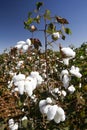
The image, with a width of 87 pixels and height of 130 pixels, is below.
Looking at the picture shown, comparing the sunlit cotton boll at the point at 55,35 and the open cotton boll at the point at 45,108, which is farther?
the sunlit cotton boll at the point at 55,35

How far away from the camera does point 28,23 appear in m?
2.65

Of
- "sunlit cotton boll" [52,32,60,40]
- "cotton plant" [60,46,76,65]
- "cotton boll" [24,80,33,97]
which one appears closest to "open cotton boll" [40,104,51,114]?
"cotton boll" [24,80,33,97]

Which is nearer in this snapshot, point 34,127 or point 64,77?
point 64,77

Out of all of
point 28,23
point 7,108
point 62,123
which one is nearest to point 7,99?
point 7,108

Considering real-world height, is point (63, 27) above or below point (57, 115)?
above

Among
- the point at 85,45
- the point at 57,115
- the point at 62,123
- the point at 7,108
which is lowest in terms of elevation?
the point at 57,115

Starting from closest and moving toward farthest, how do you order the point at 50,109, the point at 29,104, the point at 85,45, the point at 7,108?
the point at 50,109 → the point at 29,104 → the point at 7,108 → the point at 85,45

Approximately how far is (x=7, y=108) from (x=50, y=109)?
2.99 meters

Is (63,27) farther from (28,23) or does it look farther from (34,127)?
(34,127)

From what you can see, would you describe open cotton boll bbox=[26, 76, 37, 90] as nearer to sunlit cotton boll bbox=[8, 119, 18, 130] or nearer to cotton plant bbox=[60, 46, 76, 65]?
cotton plant bbox=[60, 46, 76, 65]

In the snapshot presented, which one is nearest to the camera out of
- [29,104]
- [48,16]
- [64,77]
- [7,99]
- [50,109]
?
[50,109]

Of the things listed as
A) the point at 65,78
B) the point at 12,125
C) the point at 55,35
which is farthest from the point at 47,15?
the point at 12,125

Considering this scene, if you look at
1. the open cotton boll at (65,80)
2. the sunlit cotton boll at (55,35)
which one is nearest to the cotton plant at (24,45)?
the sunlit cotton boll at (55,35)

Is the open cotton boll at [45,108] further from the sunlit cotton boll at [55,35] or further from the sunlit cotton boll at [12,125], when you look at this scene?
the sunlit cotton boll at [55,35]
